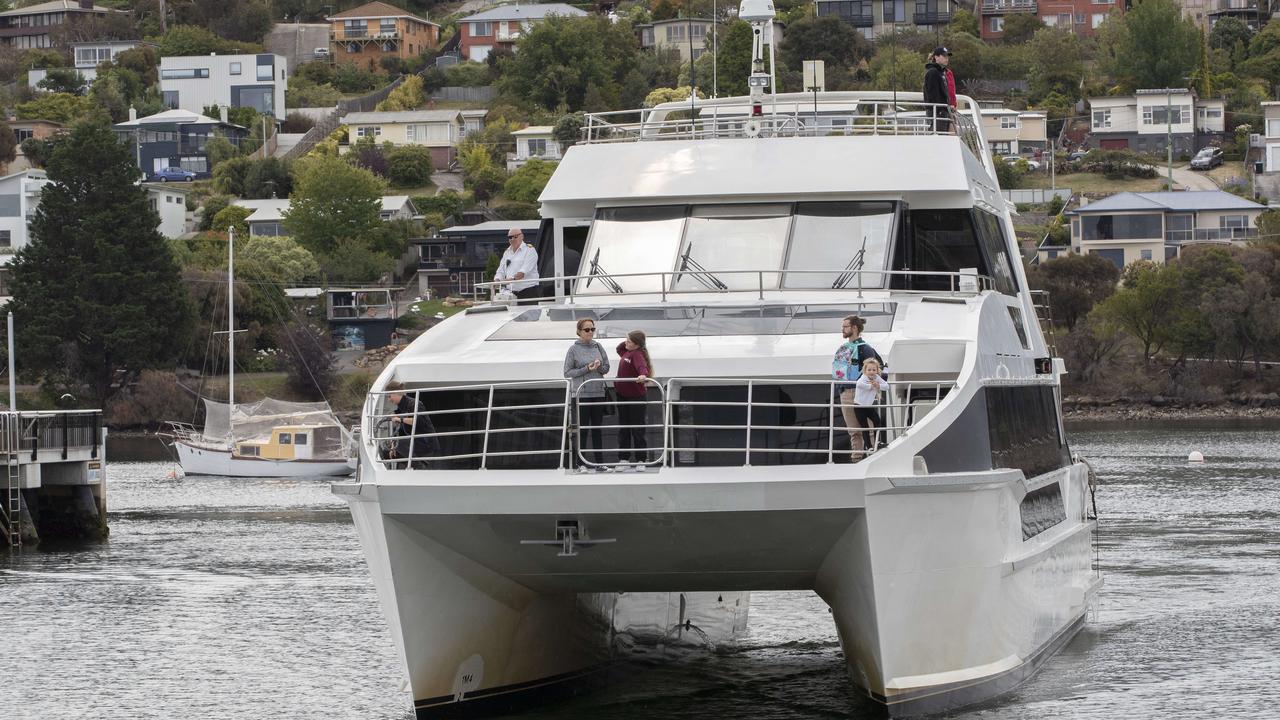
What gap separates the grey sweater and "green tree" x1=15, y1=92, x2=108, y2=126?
15351cm

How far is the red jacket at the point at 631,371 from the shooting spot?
15805 millimetres

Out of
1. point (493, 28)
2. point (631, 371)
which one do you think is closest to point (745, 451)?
point (631, 371)

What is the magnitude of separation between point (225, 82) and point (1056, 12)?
79.9 m

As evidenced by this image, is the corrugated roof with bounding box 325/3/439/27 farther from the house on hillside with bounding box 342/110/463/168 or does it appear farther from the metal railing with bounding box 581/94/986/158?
the metal railing with bounding box 581/94/986/158

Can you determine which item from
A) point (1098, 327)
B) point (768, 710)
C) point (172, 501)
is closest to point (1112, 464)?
point (172, 501)

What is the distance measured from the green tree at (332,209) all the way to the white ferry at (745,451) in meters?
105

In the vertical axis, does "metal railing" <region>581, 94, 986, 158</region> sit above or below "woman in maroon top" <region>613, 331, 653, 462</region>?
above

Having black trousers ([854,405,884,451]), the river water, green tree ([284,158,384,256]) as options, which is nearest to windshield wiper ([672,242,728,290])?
black trousers ([854,405,884,451])

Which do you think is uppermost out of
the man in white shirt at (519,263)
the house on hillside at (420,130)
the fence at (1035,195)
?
the house on hillside at (420,130)

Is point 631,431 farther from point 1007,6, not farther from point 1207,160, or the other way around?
point 1007,6

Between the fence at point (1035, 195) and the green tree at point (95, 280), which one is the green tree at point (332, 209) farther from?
the fence at point (1035, 195)

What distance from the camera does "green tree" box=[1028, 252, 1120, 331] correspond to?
98.8 meters

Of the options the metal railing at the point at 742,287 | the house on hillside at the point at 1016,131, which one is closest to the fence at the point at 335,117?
the house on hillside at the point at 1016,131

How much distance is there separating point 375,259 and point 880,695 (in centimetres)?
10634
